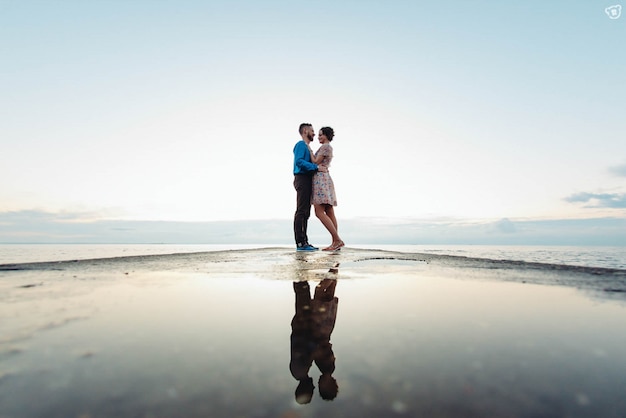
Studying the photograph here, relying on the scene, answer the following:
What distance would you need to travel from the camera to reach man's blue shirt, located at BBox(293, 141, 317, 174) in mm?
8117

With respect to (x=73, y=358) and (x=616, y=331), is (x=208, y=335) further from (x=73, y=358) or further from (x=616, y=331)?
(x=616, y=331)

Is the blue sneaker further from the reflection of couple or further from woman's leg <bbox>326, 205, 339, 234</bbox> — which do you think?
the reflection of couple

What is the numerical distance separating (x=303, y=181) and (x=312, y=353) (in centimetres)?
718

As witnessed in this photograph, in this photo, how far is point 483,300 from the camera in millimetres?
2371

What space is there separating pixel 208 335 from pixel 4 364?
0.72m

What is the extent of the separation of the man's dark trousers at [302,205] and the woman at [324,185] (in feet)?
0.50

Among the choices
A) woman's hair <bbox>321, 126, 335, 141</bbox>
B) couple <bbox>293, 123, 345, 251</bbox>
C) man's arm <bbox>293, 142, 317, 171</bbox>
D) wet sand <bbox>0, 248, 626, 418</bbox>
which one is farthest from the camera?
woman's hair <bbox>321, 126, 335, 141</bbox>

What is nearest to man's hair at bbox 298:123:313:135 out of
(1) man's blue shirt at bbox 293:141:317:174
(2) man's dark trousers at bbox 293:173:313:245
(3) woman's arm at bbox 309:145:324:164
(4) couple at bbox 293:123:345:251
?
(4) couple at bbox 293:123:345:251

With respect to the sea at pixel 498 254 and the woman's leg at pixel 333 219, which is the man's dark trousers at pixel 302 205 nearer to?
the woman's leg at pixel 333 219

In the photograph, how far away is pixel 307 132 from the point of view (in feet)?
27.8

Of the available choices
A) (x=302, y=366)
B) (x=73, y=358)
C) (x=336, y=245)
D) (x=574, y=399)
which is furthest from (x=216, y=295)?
(x=336, y=245)

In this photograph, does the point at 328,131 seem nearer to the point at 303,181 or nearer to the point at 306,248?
the point at 303,181

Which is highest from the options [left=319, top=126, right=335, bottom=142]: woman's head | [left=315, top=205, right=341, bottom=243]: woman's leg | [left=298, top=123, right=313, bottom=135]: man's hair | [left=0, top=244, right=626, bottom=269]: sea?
[left=298, top=123, right=313, bottom=135]: man's hair

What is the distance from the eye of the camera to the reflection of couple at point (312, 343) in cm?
102
